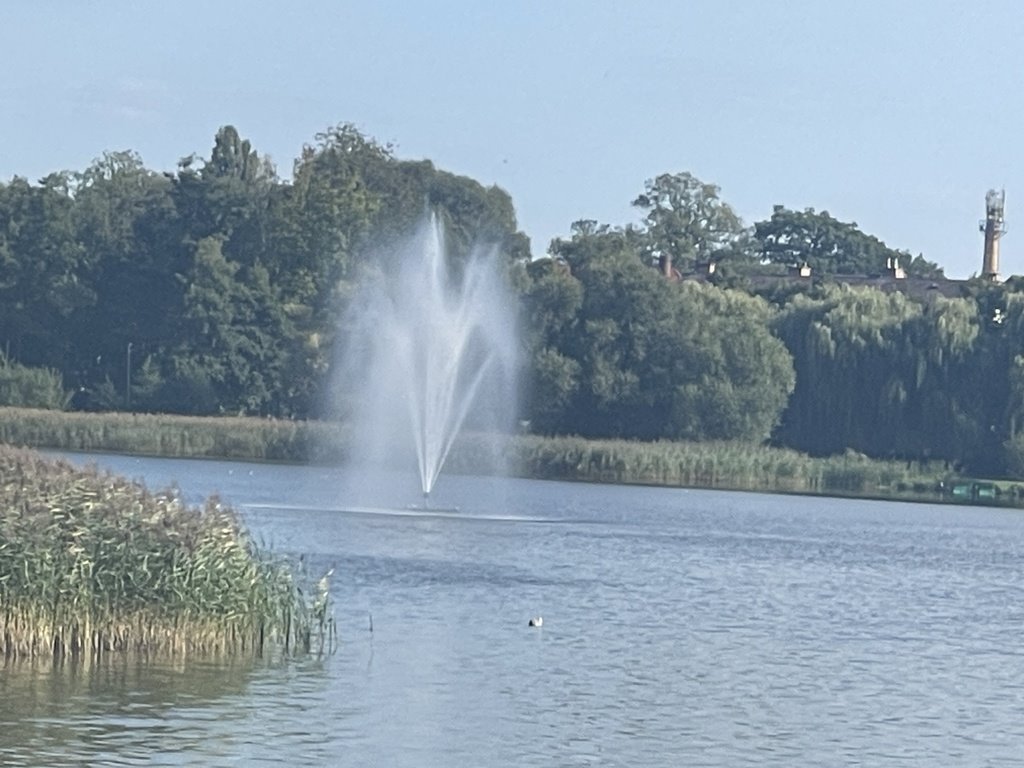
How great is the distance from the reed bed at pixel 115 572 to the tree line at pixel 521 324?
5343 cm

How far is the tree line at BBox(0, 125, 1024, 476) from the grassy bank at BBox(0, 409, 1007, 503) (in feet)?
17.5

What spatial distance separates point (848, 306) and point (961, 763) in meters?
62.4

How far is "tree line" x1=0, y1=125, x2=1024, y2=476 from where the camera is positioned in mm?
77750

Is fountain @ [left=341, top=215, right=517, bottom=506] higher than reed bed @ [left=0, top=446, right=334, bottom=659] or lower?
higher

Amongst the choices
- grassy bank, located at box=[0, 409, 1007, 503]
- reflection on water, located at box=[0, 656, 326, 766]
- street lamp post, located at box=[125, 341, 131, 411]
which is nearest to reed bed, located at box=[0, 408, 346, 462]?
grassy bank, located at box=[0, 409, 1007, 503]

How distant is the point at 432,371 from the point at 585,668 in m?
29.3

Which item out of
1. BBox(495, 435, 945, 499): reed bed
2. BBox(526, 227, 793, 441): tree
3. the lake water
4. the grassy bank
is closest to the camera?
the lake water

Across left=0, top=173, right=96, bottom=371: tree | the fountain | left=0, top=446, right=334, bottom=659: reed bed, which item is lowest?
left=0, top=446, right=334, bottom=659: reed bed

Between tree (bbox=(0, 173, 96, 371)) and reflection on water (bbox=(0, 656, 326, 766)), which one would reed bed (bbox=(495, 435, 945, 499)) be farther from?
reflection on water (bbox=(0, 656, 326, 766))

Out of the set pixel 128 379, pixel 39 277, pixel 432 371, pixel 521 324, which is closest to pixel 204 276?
pixel 128 379

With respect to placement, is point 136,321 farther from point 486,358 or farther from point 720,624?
point 720,624

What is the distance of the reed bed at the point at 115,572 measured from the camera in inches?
830

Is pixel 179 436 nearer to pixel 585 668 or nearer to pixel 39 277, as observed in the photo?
pixel 39 277

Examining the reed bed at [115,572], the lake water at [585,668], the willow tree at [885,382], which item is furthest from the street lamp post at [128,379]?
the reed bed at [115,572]
